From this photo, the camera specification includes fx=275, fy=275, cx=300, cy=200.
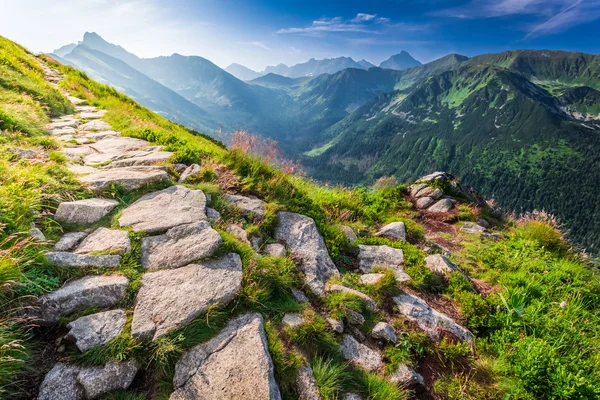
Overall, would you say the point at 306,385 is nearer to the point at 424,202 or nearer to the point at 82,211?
the point at 82,211

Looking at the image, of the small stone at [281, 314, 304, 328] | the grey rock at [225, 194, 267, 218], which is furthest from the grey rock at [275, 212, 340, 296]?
the small stone at [281, 314, 304, 328]

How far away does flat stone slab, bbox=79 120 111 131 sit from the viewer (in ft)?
35.6

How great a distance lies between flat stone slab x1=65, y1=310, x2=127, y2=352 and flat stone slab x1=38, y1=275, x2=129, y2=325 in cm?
21

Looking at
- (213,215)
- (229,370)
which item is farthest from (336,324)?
(213,215)

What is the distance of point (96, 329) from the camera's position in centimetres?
319

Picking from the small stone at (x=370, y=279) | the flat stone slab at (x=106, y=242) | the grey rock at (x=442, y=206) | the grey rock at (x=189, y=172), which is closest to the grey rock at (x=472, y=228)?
the grey rock at (x=442, y=206)

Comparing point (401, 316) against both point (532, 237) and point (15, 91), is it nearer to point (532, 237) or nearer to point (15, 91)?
point (532, 237)

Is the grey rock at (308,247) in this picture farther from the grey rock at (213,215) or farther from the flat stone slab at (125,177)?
the flat stone slab at (125,177)

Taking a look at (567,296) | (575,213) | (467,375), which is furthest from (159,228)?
(575,213)

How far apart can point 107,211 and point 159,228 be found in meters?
1.28

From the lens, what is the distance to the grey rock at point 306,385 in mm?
3287

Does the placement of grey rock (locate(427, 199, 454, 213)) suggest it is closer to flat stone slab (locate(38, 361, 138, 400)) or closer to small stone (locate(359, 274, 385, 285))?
small stone (locate(359, 274, 385, 285))

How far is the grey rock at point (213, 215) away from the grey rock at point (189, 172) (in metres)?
1.53

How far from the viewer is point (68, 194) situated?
5258mm
